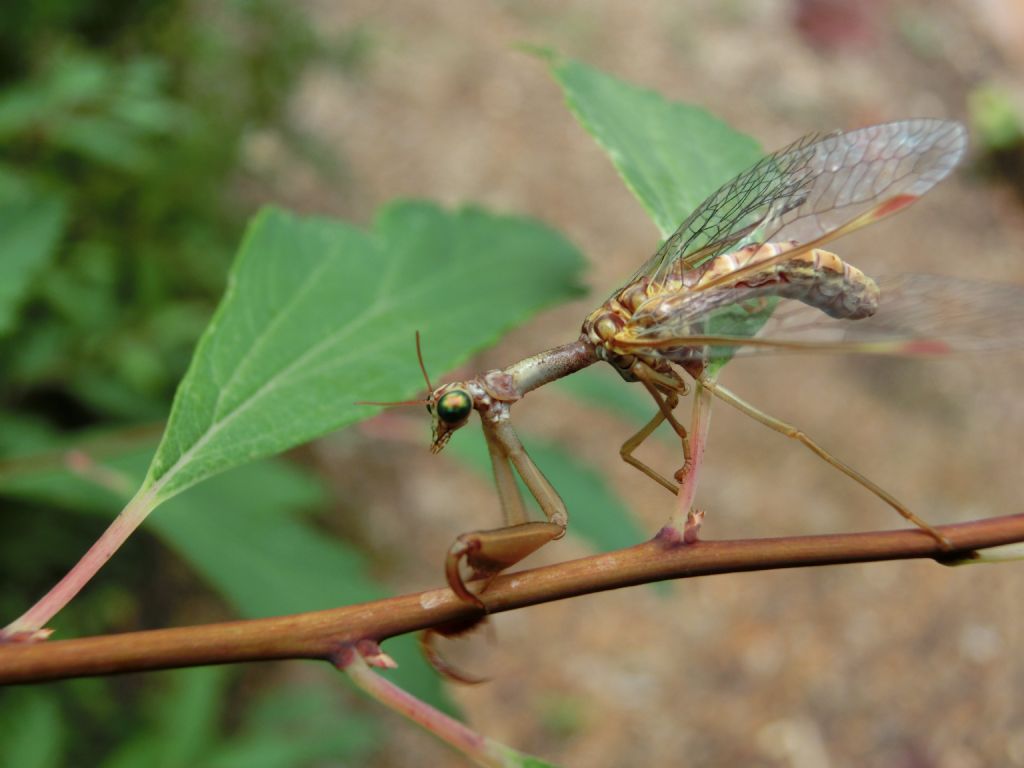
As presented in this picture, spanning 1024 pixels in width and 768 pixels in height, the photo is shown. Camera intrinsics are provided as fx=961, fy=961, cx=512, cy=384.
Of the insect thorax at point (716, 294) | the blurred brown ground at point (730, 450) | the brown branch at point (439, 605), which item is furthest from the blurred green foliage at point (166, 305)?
the blurred brown ground at point (730, 450)

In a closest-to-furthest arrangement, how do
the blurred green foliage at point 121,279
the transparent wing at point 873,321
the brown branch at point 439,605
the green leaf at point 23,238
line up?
the brown branch at point 439,605 < the transparent wing at point 873,321 < the green leaf at point 23,238 < the blurred green foliage at point 121,279

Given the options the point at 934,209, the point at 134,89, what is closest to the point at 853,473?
the point at 134,89

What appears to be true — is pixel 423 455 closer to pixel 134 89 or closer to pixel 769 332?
pixel 134 89

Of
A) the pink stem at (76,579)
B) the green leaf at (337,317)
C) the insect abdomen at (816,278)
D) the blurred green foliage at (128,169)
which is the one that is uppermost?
the blurred green foliage at (128,169)

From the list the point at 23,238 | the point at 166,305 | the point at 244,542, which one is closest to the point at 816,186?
the point at 244,542

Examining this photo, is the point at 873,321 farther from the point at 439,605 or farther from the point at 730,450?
the point at 730,450

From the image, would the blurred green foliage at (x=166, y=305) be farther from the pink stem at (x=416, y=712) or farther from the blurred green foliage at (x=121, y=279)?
the pink stem at (x=416, y=712)
